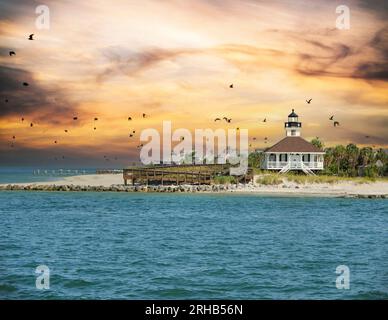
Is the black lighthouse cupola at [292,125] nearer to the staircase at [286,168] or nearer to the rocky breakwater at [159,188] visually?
the staircase at [286,168]

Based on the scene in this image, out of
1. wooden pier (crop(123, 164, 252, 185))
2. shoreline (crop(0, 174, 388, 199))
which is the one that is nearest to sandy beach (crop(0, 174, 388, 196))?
shoreline (crop(0, 174, 388, 199))

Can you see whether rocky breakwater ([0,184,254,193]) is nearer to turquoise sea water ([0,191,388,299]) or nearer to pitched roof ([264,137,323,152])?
pitched roof ([264,137,323,152])

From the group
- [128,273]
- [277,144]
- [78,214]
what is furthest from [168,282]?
[277,144]

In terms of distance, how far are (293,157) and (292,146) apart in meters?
1.65

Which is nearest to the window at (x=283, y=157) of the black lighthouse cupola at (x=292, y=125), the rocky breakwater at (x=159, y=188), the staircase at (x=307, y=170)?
the staircase at (x=307, y=170)

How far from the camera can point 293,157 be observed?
71688 millimetres

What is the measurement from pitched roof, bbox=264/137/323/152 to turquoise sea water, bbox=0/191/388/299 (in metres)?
22.1

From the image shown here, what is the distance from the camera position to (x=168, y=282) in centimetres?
1838

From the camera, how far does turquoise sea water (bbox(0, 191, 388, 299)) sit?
688 inches

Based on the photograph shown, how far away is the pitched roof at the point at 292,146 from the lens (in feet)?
235

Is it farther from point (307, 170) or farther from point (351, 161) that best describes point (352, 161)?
point (307, 170)

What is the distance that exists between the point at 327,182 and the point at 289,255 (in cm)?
4397

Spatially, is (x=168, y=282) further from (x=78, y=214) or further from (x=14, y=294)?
(x=78, y=214)

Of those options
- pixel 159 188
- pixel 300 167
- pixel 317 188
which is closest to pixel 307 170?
pixel 300 167
